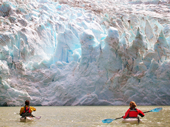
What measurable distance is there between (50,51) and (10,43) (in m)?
3.32

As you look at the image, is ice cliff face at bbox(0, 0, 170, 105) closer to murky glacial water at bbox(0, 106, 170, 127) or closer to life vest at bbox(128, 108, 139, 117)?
murky glacial water at bbox(0, 106, 170, 127)

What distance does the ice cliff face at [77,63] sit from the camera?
13656mm

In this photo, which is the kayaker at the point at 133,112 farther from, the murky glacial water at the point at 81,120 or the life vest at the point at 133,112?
the murky glacial water at the point at 81,120

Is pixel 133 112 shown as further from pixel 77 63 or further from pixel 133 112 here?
pixel 77 63

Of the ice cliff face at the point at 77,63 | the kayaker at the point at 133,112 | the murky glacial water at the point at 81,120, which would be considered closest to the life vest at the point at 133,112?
the kayaker at the point at 133,112

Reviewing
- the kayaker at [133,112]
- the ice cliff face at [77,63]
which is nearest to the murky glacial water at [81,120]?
the kayaker at [133,112]

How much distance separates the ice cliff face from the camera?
13.7m

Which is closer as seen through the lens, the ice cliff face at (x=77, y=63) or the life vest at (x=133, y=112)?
the life vest at (x=133, y=112)

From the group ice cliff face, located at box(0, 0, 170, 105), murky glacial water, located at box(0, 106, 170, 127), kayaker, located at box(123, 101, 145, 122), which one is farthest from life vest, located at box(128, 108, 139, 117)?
ice cliff face, located at box(0, 0, 170, 105)

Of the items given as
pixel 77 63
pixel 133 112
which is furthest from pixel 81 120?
pixel 77 63

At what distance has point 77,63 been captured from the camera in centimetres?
1605

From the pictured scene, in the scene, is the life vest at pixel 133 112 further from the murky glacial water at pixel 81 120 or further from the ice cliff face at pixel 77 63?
the ice cliff face at pixel 77 63

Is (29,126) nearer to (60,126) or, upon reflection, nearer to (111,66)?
(60,126)

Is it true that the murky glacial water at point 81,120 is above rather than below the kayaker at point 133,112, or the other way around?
below
